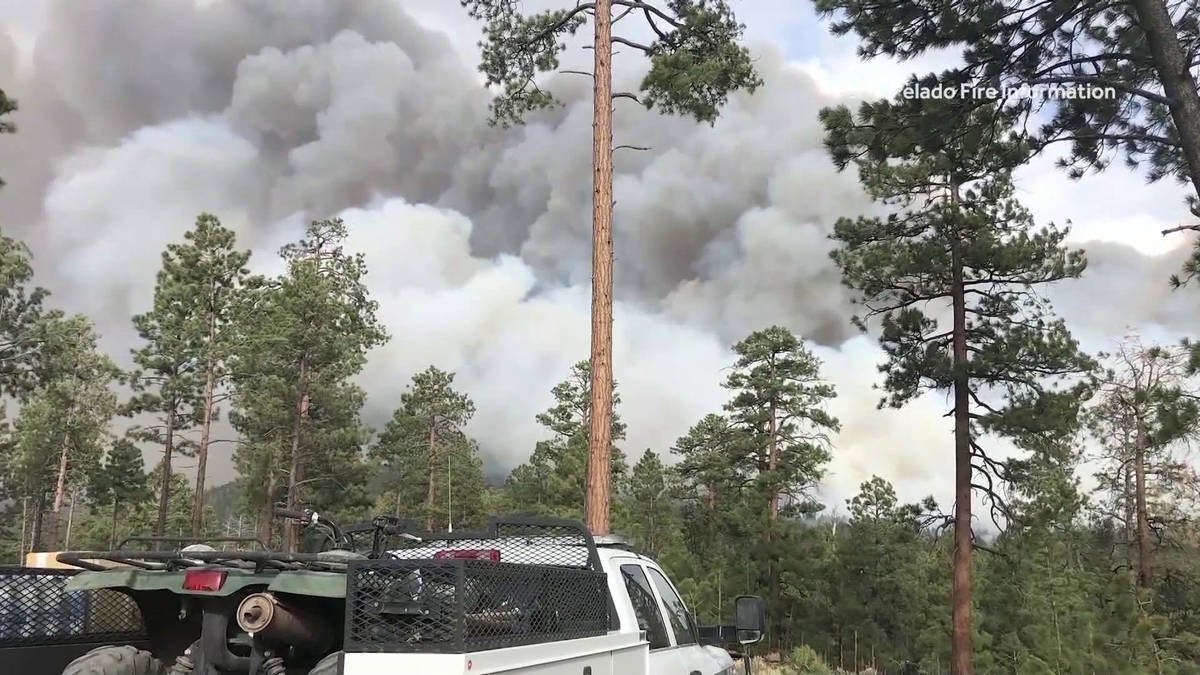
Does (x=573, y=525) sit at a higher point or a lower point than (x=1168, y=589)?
higher

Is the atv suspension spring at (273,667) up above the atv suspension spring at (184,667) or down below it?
above

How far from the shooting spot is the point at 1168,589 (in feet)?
59.3

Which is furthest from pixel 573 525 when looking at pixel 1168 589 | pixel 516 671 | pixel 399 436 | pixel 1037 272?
pixel 399 436

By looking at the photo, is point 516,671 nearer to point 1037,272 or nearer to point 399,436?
point 1037,272

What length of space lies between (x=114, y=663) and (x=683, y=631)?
3.09 meters

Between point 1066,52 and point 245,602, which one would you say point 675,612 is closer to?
point 245,602

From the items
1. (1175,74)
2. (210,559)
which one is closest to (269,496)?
(210,559)

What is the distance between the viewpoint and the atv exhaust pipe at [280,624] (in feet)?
11.3

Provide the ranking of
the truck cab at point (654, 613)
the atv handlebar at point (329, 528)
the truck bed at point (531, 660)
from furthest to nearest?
the truck cab at point (654, 613) → the atv handlebar at point (329, 528) → the truck bed at point (531, 660)

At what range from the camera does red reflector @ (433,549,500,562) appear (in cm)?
417

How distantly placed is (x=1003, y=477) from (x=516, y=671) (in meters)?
17.9

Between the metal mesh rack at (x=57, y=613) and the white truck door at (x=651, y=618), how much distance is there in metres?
2.60

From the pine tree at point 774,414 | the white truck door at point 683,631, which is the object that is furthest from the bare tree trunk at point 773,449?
the white truck door at point 683,631

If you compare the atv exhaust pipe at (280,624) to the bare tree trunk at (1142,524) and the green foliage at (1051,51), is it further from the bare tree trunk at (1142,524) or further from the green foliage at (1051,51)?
the bare tree trunk at (1142,524)
